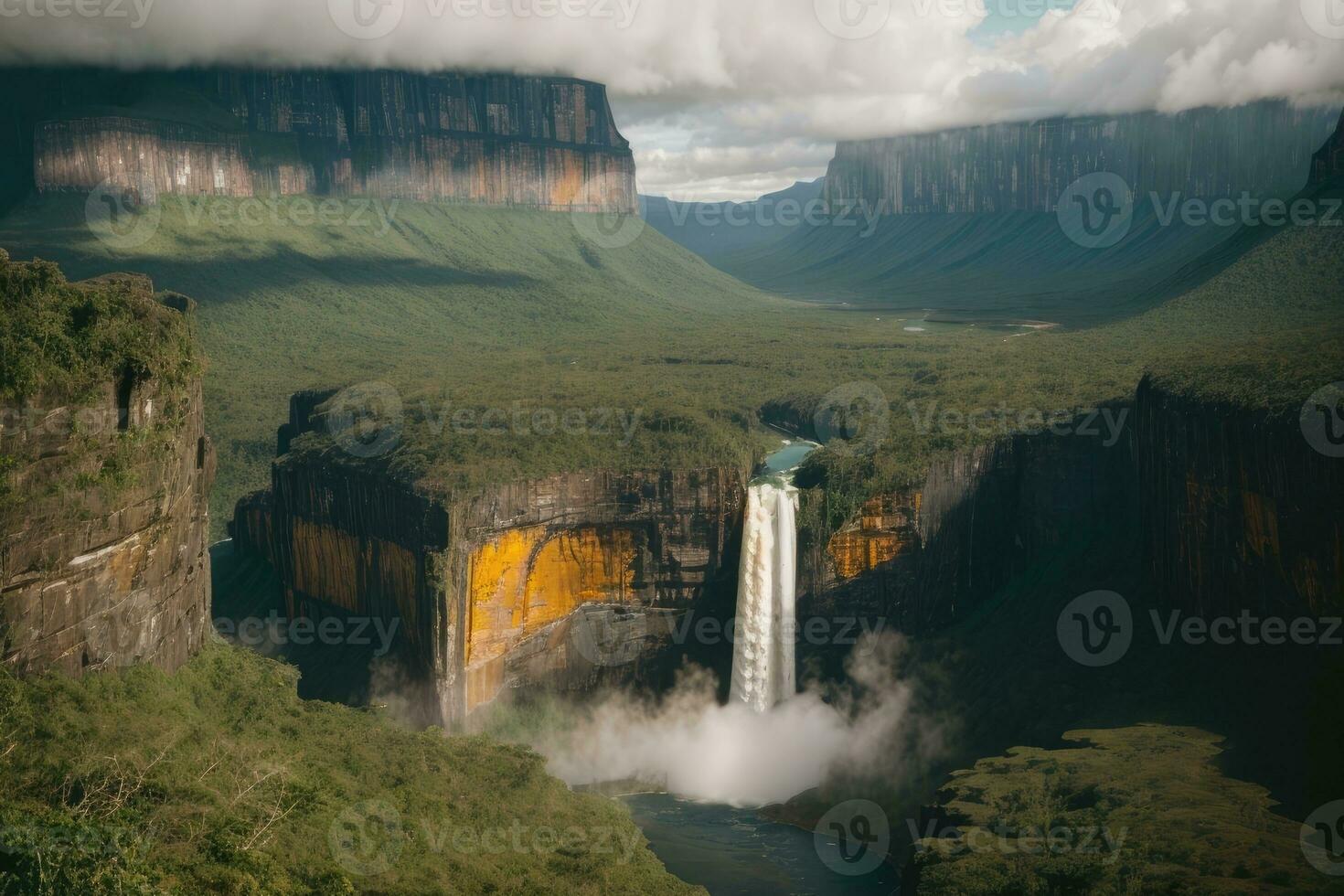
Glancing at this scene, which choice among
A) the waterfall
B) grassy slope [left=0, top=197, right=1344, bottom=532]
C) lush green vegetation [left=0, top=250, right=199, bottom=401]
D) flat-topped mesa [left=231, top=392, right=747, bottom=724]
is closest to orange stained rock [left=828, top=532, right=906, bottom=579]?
the waterfall

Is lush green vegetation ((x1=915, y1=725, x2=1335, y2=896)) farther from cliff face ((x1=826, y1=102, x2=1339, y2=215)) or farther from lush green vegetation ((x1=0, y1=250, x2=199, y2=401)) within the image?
cliff face ((x1=826, y1=102, x2=1339, y2=215))

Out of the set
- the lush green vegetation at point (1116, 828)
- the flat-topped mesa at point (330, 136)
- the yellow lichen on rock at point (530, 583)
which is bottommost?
the lush green vegetation at point (1116, 828)

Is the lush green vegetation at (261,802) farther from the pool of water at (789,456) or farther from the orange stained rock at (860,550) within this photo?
the pool of water at (789,456)

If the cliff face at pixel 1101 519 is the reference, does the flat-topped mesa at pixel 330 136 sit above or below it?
above

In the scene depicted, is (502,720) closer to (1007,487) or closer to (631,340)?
(1007,487)

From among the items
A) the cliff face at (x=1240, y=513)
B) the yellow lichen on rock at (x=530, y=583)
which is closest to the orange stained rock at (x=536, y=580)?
the yellow lichen on rock at (x=530, y=583)

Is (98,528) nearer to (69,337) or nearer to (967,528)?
(69,337)

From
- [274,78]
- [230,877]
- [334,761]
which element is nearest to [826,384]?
[334,761]
